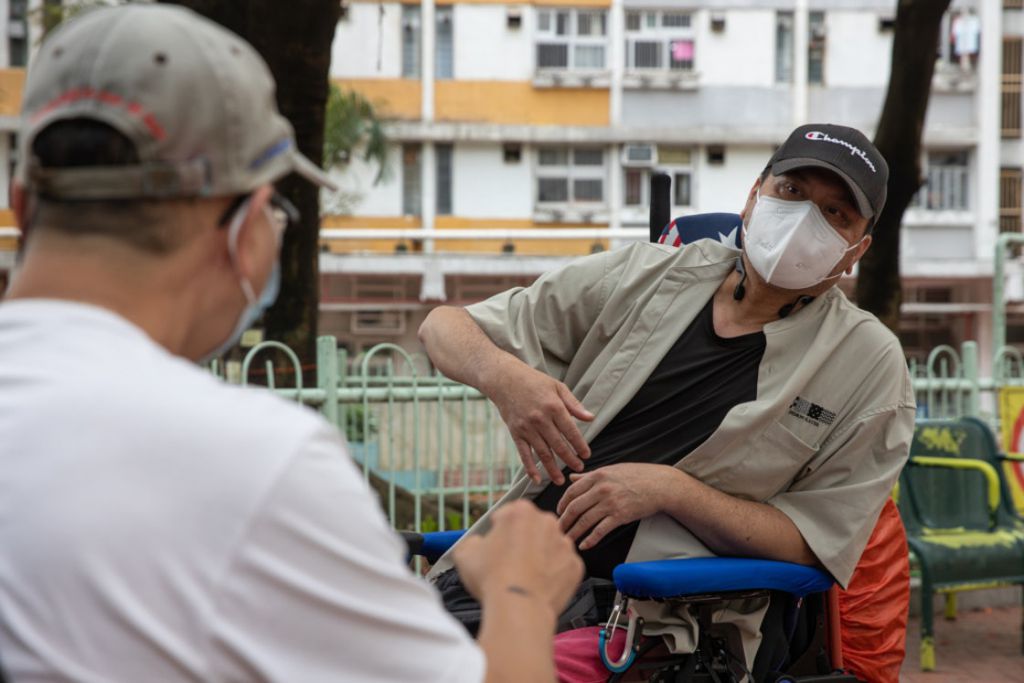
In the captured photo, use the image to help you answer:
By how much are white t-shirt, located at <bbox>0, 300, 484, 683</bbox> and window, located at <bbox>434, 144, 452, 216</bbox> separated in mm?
25690

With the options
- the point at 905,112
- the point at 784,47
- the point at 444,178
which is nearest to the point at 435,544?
the point at 905,112

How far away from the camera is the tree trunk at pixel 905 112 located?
7.86 m

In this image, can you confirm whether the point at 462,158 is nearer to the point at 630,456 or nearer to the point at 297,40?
the point at 297,40

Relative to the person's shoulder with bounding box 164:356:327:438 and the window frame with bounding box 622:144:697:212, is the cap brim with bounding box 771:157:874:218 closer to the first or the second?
the person's shoulder with bounding box 164:356:327:438

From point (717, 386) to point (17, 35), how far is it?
1051 inches

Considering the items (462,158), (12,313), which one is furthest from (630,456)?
(462,158)

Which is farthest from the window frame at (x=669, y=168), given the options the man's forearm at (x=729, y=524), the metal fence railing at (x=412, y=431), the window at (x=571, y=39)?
the man's forearm at (x=729, y=524)

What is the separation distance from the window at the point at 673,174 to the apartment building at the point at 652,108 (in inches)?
1.5

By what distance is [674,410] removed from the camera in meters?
2.80

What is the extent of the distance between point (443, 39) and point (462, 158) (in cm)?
286

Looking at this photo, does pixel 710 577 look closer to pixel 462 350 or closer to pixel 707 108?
pixel 462 350

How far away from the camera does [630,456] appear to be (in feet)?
9.07

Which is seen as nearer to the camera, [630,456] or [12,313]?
[12,313]

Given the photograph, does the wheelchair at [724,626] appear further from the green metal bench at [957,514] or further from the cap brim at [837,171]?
the green metal bench at [957,514]
